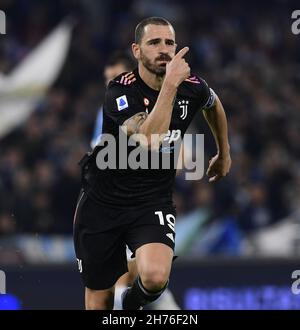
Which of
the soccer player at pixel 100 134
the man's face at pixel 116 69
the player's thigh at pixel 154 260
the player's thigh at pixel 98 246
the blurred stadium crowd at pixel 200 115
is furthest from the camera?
the blurred stadium crowd at pixel 200 115

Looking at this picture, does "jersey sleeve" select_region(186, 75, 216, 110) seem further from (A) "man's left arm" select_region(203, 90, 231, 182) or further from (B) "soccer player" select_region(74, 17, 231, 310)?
(A) "man's left arm" select_region(203, 90, 231, 182)

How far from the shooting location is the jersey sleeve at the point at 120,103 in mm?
6766

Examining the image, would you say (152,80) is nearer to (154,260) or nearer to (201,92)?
(201,92)

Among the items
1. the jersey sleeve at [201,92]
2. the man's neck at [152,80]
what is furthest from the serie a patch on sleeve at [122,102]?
the jersey sleeve at [201,92]

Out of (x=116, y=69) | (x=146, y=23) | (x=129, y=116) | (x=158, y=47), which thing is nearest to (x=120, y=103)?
(x=129, y=116)

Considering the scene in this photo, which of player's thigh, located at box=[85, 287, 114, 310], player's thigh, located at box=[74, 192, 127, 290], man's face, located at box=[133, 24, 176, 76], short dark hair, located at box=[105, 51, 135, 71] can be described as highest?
short dark hair, located at box=[105, 51, 135, 71]

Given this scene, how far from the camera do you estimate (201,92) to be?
23.2 feet

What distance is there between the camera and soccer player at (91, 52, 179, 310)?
772 cm

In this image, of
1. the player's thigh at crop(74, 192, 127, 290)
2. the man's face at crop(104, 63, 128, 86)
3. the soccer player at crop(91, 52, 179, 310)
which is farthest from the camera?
the man's face at crop(104, 63, 128, 86)

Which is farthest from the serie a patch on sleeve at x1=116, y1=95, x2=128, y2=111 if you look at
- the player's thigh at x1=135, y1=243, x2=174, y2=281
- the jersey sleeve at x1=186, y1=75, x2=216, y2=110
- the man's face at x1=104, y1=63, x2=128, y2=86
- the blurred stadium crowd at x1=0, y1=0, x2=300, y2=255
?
the blurred stadium crowd at x1=0, y1=0, x2=300, y2=255

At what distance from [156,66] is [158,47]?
12cm

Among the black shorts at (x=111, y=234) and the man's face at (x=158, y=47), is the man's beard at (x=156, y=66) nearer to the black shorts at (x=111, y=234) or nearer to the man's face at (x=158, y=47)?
the man's face at (x=158, y=47)

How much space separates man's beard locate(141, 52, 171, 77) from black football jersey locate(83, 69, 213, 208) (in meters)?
0.11

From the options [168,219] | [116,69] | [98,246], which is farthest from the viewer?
[116,69]
